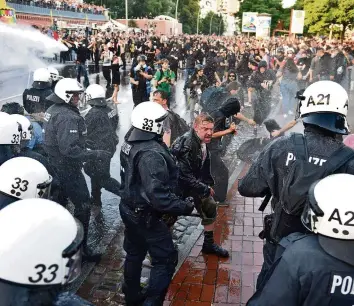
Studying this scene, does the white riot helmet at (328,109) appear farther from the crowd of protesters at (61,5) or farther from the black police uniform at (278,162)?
the crowd of protesters at (61,5)

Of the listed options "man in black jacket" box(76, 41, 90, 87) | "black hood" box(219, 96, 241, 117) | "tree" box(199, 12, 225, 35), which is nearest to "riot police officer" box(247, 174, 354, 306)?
"black hood" box(219, 96, 241, 117)

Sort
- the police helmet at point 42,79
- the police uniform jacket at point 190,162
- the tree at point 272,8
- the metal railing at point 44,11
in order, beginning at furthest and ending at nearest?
1. the tree at point 272,8
2. the metal railing at point 44,11
3. the police helmet at point 42,79
4. the police uniform jacket at point 190,162

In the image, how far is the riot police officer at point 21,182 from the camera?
3070 mm

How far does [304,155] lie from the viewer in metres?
2.98

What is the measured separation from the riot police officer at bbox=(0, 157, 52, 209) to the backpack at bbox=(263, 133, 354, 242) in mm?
1656

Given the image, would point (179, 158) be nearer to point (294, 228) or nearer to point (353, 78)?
point (294, 228)

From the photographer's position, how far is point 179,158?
4566 millimetres

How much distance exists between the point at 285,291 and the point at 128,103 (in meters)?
13.2

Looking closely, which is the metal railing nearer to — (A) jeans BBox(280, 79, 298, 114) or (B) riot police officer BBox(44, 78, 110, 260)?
(A) jeans BBox(280, 79, 298, 114)

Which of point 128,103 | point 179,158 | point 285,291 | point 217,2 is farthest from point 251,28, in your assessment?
point 217,2

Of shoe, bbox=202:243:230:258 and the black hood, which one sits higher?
the black hood

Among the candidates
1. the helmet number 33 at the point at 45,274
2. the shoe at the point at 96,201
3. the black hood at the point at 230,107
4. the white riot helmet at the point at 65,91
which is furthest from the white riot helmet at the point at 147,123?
the shoe at the point at 96,201

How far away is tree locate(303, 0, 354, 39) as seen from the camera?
34438mm

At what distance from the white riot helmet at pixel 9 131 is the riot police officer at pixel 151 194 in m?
1.08
